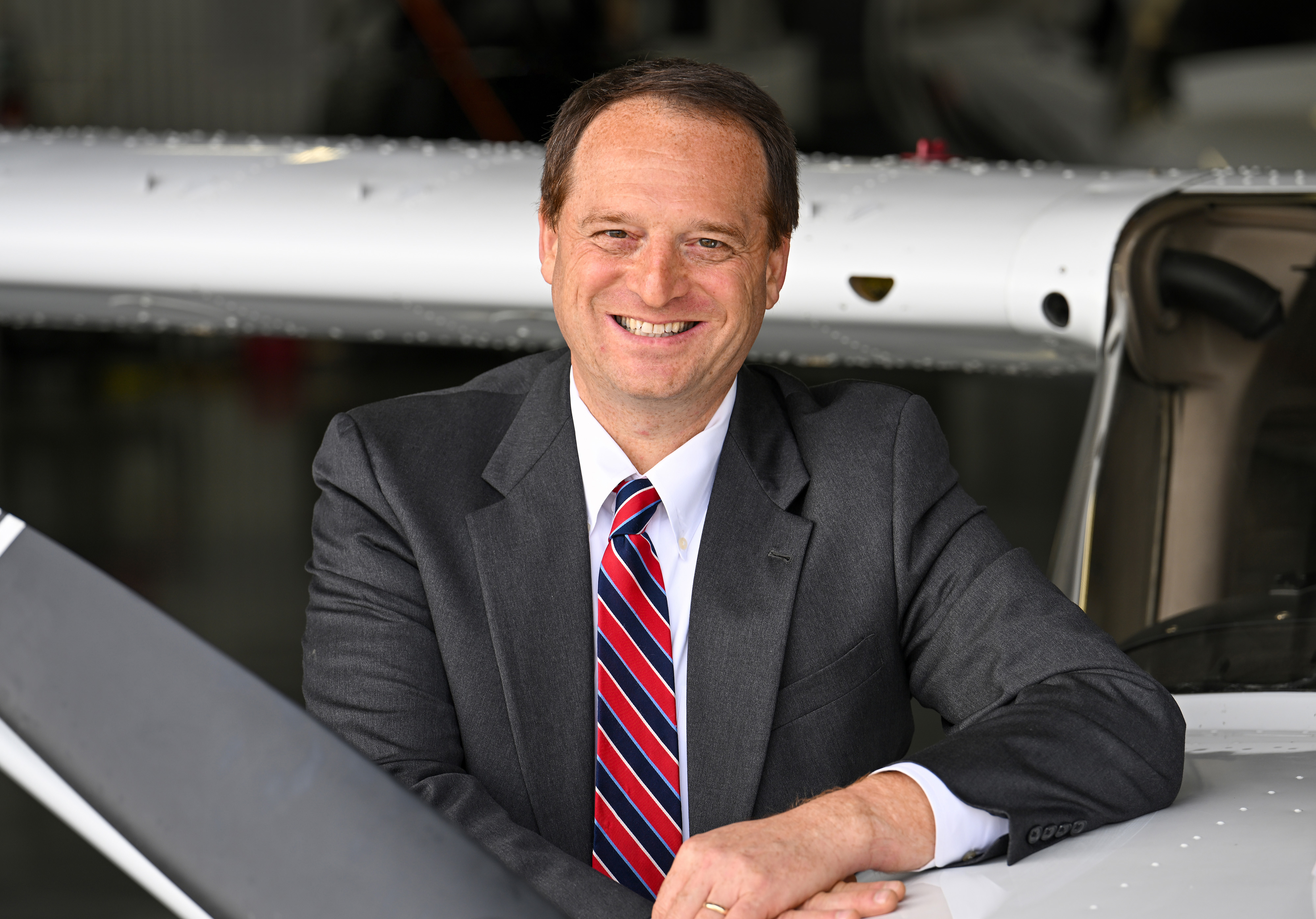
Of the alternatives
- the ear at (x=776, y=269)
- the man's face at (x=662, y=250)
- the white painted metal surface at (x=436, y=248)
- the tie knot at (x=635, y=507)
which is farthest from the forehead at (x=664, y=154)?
the white painted metal surface at (x=436, y=248)

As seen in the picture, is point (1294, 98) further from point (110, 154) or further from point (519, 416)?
point (519, 416)

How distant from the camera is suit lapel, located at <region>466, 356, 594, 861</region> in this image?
1557 mm

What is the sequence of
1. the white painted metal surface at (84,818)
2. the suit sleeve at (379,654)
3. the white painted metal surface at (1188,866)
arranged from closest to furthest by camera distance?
the white painted metal surface at (84,818)
the white painted metal surface at (1188,866)
the suit sleeve at (379,654)

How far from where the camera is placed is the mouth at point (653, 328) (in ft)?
5.04

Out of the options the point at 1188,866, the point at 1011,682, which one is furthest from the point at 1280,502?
the point at 1188,866

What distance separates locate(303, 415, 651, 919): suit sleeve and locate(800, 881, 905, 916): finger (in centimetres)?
33

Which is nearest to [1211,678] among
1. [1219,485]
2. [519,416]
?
[1219,485]

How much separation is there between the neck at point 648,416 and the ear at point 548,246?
0.43 feet

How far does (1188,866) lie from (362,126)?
998cm

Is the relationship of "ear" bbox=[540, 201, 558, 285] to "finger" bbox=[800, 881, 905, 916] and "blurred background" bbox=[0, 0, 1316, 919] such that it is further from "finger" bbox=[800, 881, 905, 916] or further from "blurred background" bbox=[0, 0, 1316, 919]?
"blurred background" bbox=[0, 0, 1316, 919]

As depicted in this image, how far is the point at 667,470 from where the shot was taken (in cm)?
163

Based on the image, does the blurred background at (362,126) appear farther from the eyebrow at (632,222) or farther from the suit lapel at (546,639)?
the eyebrow at (632,222)

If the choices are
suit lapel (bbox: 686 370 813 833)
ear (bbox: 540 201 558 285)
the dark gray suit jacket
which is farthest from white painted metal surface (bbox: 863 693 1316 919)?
ear (bbox: 540 201 558 285)

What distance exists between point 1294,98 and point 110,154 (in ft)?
19.6
